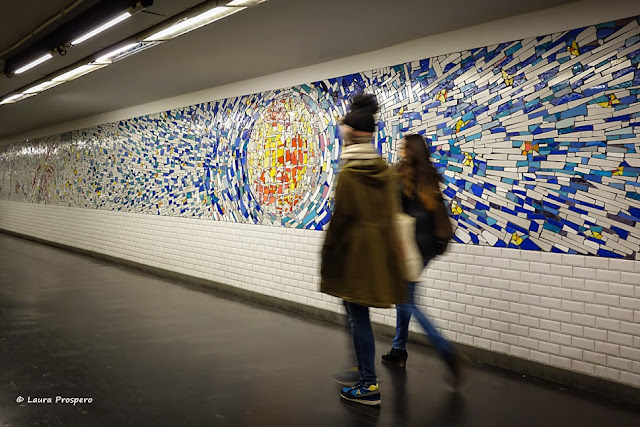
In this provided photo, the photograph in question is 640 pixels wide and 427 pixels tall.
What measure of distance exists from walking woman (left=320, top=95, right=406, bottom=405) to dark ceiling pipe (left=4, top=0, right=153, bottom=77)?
184cm

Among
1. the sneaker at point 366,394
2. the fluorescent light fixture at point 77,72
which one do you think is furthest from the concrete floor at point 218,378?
the fluorescent light fixture at point 77,72

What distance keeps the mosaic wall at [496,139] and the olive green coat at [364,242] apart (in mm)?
1342

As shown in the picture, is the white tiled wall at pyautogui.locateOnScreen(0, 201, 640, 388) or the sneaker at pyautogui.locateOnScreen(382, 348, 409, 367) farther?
the sneaker at pyautogui.locateOnScreen(382, 348, 409, 367)

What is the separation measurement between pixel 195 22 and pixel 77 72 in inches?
103

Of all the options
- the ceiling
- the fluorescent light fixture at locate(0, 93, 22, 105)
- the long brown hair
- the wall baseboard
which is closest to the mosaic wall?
the ceiling

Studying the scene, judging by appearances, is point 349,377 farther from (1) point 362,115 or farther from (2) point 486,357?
(1) point 362,115

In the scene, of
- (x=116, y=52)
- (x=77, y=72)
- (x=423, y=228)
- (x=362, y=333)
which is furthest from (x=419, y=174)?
(x=77, y=72)

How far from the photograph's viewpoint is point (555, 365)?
329 cm

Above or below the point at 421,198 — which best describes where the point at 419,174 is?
above

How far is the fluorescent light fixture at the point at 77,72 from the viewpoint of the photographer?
5088mm

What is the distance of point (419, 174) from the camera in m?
3.17

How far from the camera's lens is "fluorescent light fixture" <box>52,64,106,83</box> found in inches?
200

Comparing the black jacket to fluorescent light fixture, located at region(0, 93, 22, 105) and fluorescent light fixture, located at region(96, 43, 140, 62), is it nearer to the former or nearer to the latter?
fluorescent light fixture, located at region(96, 43, 140, 62)

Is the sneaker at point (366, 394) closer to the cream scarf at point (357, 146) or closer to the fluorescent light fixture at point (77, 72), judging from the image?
the cream scarf at point (357, 146)
